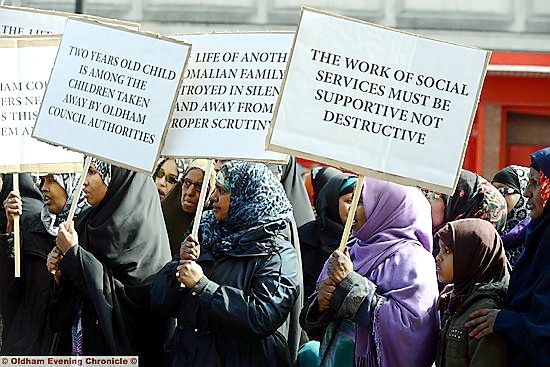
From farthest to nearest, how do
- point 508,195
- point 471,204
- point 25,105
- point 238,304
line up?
point 508,195, point 471,204, point 25,105, point 238,304

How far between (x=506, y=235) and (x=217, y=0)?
10538mm

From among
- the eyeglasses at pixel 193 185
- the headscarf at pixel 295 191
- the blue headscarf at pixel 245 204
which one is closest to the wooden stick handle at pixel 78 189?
the blue headscarf at pixel 245 204

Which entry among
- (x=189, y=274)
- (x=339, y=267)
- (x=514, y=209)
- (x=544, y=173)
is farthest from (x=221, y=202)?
(x=514, y=209)

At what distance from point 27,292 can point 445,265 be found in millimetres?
2237

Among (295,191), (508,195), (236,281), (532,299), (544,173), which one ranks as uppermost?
(508,195)

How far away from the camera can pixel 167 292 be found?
5.75 m

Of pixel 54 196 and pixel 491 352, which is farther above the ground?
pixel 54 196

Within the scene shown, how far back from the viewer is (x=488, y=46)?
53.5ft

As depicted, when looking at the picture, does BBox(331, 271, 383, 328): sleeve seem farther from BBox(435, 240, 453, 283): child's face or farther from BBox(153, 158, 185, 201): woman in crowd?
BBox(153, 158, 185, 201): woman in crowd

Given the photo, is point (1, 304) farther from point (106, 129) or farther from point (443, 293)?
point (443, 293)

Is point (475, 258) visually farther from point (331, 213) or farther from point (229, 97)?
point (331, 213)

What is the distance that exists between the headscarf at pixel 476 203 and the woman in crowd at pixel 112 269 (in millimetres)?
1429

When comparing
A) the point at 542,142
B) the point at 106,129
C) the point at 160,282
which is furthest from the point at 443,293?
the point at 542,142

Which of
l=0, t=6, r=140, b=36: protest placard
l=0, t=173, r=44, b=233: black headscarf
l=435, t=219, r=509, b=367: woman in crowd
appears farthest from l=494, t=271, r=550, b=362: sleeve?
Result: l=0, t=6, r=140, b=36: protest placard
